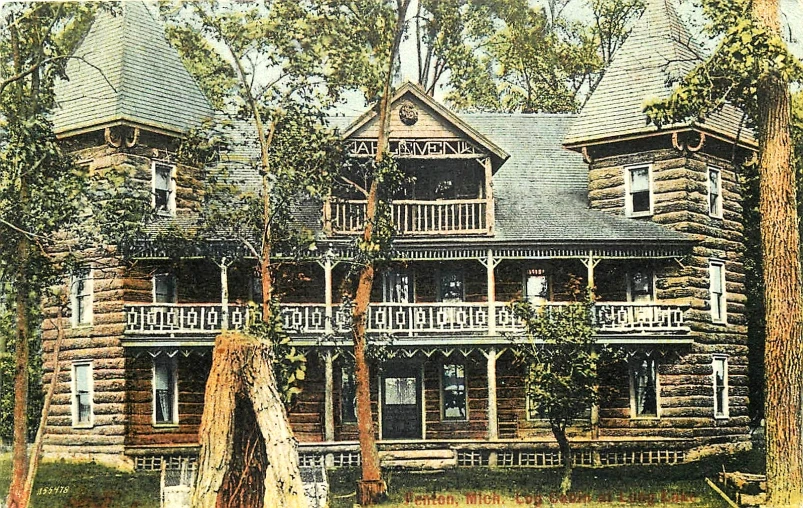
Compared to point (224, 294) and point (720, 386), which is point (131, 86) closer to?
point (224, 294)

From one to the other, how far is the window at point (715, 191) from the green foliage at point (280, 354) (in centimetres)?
859

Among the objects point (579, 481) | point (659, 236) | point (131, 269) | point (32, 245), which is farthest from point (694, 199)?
point (32, 245)

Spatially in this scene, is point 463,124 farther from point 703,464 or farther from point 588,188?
point 703,464

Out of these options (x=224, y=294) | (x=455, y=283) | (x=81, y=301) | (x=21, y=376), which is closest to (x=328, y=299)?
(x=224, y=294)

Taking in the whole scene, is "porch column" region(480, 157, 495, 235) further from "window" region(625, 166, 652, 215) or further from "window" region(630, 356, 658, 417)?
"window" region(630, 356, 658, 417)

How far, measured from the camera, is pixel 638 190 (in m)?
19.4

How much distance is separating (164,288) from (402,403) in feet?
18.1

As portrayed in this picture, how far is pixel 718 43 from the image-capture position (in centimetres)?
1470

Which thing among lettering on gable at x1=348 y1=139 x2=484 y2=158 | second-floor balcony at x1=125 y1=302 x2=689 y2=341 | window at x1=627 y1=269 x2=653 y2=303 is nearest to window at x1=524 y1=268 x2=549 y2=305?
second-floor balcony at x1=125 y1=302 x2=689 y2=341

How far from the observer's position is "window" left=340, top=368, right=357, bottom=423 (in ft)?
60.1

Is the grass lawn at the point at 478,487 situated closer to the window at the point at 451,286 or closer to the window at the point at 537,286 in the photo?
the window at the point at 537,286

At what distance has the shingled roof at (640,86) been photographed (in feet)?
59.6

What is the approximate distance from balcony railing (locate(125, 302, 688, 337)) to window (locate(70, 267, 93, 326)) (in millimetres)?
632

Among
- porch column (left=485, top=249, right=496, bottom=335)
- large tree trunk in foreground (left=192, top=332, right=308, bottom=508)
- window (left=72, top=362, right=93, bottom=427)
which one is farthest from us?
porch column (left=485, top=249, right=496, bottom=335)
